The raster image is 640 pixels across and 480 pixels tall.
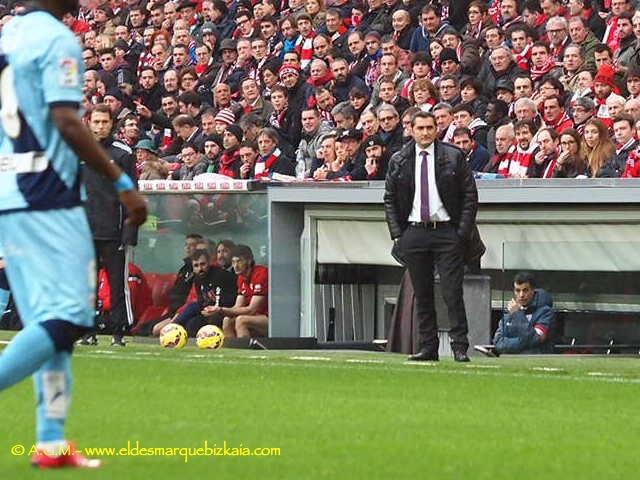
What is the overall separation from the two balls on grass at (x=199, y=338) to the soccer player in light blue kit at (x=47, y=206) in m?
9.52

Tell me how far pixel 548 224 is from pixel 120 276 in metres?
4.09

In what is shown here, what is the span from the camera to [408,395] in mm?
11539

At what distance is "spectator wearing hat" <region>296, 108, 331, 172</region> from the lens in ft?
67.9

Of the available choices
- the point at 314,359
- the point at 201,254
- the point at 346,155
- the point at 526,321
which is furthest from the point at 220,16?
the point at 314,359

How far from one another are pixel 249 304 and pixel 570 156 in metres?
3.72

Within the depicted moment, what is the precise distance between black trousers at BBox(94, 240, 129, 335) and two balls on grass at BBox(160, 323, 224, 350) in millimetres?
443

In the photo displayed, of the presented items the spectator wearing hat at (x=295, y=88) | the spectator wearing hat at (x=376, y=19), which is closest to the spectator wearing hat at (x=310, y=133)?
the spectator wearing hat at (x=295, y=88)

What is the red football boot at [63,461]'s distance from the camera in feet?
24.7

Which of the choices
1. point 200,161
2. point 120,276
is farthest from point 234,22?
point 120,276

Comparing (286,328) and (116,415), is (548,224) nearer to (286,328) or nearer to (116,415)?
(286,328)

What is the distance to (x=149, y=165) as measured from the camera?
2169 centimetres

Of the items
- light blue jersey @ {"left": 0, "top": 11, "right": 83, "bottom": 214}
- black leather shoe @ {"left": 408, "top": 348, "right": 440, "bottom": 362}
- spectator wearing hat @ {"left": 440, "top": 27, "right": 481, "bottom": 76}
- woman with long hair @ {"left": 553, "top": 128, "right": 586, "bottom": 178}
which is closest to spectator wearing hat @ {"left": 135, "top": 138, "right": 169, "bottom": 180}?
spectator wearing hat @ {"left": 440, "top": 27, "right": 481, "bottom": 76}

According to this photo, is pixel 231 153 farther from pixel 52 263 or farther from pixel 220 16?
pixel 52 263

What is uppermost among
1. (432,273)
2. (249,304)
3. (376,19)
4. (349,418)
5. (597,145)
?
(376,19)
